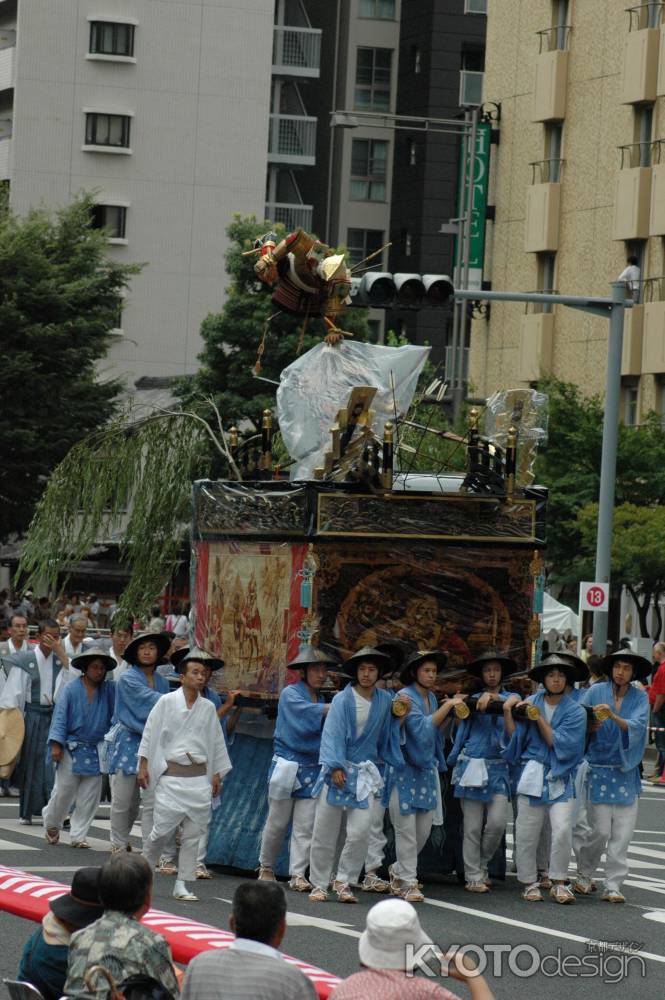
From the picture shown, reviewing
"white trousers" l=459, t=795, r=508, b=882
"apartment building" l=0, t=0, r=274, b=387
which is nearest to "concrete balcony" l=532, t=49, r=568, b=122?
"apartment building" l=0, t=0, r=274, b=387

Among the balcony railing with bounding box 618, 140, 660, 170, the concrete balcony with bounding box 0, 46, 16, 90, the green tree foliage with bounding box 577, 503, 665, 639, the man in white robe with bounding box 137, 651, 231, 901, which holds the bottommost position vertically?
the man in white robe with bounding box 137, 651, 231, 901

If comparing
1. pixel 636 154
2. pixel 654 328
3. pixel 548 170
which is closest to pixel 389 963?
pixel 654 328

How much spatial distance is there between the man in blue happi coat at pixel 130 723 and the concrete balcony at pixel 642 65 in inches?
1124

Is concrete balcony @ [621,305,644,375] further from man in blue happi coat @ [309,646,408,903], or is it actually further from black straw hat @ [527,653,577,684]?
man in blue happi coat @ [309,646,408,903]

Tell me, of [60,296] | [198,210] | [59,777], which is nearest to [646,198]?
[60,296]

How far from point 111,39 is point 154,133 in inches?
105

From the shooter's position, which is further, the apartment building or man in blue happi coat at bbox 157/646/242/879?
the apartment building

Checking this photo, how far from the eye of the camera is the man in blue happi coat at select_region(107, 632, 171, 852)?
608 inches

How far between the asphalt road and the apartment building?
39.0m

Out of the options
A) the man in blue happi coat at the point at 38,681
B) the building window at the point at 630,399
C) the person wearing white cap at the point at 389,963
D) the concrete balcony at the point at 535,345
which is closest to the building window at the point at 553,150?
the concrete balcony at the point at 535,345

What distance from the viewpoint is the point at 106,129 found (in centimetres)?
5438

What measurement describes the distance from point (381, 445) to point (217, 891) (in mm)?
3773

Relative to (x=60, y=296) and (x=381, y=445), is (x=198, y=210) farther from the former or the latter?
(x=381, y=445)

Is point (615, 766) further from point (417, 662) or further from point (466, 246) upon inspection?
point (466, 246)
